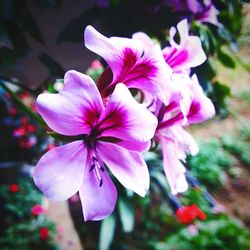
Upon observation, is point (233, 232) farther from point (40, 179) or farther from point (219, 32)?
point (40, 179)

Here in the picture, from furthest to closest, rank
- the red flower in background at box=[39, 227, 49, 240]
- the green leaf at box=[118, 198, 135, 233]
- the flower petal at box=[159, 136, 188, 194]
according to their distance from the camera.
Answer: the red flower in background at box=[39, 227, 49, 240], the green leaf at box=[118, 198, 135, 233], the flower petal at box=[159, 136, 188, 194]

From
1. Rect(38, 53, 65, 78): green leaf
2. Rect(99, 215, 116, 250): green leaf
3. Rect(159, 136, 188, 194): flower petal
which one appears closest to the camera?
Rect(159, 136, 188, 194): flower petal

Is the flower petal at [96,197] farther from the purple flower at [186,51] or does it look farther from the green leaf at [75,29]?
the green leaf at [75,29]

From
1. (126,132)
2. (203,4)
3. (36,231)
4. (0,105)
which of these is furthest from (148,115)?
(36,231)

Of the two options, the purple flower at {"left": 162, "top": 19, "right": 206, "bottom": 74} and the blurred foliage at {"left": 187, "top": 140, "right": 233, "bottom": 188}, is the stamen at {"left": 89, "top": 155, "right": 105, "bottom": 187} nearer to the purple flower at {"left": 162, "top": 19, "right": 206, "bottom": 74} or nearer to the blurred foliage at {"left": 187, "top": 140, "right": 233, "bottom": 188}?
the purple flower at {"left": 162, "top": 19, "right": 206, "bottom": 74}

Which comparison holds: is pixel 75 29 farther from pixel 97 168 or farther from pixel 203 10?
pixel 97 168

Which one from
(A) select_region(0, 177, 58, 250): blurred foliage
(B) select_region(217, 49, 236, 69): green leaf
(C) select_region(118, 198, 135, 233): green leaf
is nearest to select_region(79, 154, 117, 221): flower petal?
(B) select_region(217, 49, 236, 69): green leaf

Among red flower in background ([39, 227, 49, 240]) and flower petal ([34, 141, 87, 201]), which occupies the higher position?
flower petal ([34, 141, 87, 201])
